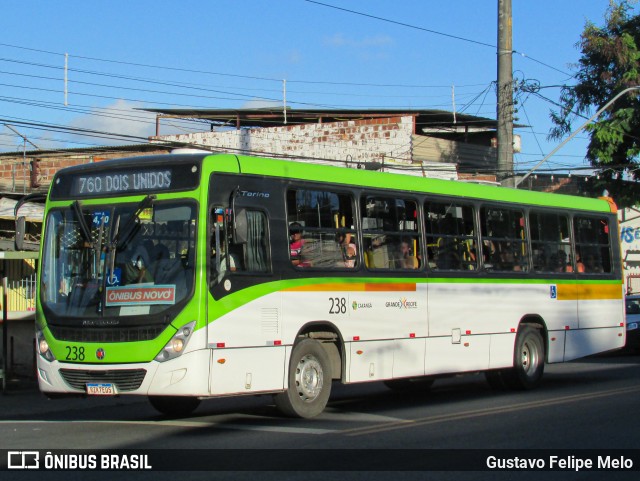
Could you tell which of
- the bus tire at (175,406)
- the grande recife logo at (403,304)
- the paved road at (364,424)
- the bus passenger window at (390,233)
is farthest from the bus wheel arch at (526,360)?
the bus tire at (175,406)

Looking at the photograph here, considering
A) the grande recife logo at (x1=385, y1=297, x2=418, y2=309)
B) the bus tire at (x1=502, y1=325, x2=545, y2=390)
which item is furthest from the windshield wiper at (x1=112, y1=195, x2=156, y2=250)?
the bus tire at (x1=502, y1=325, x2=545, y2=390)

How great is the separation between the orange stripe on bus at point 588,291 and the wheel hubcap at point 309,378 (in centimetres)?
679

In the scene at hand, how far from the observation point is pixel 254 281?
11.3 meters

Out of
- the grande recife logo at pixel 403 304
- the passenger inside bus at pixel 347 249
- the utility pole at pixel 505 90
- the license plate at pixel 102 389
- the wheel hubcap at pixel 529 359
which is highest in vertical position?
the utility pole at pixel 505 90

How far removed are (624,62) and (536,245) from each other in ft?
55.0

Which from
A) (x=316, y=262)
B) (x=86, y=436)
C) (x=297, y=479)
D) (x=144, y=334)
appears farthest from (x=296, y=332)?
(x=297, y=479)

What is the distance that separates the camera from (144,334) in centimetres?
1064

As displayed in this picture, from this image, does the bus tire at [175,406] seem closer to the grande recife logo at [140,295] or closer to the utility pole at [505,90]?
the grande recife logo at [140,295]

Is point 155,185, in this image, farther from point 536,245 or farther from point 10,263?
point 10,263

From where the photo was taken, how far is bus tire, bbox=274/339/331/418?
38.3 ft

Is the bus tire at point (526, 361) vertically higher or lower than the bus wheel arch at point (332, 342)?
lower

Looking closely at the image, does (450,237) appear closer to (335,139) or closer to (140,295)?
(140,295)

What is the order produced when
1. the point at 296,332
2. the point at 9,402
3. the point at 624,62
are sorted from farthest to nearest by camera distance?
the point at 624,62 < the point at 9,402 < the point at 296,332

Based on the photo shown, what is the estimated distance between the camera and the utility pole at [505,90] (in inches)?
1012
